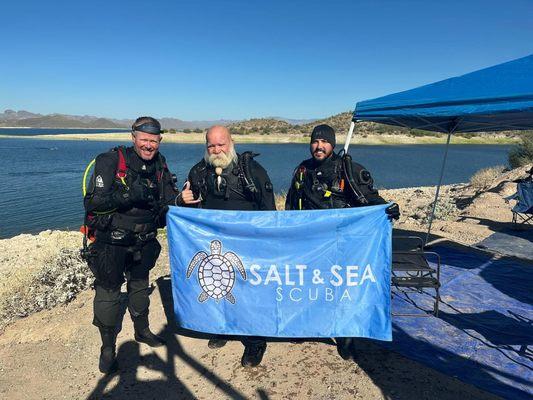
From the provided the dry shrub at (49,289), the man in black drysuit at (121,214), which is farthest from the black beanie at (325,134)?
the dry shrub at (49,289)

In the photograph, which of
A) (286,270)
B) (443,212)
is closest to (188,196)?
(286,270)

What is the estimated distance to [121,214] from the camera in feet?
13.6

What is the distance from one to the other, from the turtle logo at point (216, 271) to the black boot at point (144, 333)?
1049mm

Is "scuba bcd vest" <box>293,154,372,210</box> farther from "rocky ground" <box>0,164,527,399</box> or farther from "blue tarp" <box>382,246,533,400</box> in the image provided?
"blue tarp" <box>382,246,533,400</box>

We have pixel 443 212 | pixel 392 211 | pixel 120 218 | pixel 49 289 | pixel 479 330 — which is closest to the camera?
pixel 392 211

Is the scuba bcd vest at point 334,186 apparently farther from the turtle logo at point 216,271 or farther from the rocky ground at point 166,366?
the rocky ground at point 166,366

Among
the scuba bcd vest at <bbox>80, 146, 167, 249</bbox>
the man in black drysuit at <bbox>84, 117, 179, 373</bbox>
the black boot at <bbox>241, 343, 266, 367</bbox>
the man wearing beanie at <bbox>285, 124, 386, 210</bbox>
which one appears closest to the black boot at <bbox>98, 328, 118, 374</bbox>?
the man in black drysuit at <bbox>84, 117, 179, 373</bbox>

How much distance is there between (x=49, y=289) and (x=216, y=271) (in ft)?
12.9

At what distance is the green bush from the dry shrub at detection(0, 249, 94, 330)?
2432 cm

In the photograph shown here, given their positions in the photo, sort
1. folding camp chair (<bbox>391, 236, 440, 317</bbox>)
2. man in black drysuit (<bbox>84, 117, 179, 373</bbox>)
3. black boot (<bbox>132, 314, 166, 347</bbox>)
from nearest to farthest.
Result: 1. man in black drysuit (<bbox>84, 117, 179, 373</bbox>)
2. black boot (<bbox>132, 314, 166, 347</bbox>)
3. folding camp chair (<bbox>391, 236, 440, 317</bbox>)

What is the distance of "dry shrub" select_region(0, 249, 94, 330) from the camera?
595 cm

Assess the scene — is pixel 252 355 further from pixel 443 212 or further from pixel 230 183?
pixel 443 212

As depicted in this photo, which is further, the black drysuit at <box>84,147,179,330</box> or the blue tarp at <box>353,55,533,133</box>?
the blue tarp at <box>353,55,533,133</box>

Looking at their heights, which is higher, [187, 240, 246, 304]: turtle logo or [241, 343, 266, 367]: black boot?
[187, 240, 246, 304]: turtle logo
